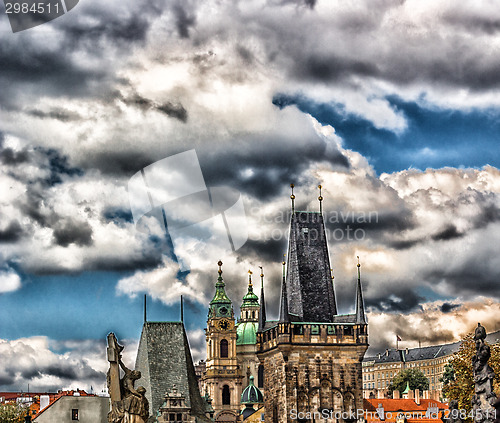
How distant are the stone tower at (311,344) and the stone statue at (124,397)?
49492mm

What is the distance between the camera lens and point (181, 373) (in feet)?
261

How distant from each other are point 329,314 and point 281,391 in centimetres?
757

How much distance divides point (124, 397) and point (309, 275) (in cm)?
5370

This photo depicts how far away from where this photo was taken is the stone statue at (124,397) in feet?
84.5

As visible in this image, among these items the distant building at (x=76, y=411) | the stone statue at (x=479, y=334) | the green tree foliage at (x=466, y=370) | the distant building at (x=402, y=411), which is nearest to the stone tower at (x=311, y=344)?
the green tree foliage at (x=466, y=370)

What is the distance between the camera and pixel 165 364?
7919cm

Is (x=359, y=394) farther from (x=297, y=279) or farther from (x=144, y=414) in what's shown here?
(x=144, y=414)

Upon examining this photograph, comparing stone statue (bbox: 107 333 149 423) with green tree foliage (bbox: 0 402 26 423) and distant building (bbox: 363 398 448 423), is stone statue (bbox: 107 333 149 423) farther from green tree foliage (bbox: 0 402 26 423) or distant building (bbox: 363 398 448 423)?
distant building (bbox: 363 398 448 423)

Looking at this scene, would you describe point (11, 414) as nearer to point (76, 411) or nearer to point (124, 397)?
point (76, 411)

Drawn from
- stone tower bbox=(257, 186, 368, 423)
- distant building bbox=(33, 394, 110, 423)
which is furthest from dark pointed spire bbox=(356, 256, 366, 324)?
distant building bbox=(33, 394, 110, 423)

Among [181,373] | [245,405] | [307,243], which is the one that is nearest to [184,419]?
[181,373]

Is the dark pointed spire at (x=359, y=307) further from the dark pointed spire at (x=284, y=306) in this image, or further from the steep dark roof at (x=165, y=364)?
the steep dark roof at (x=165, y=364)

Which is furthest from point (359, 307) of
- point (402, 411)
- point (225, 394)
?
point (225, 394)

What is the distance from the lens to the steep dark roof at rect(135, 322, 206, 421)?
78.2 metres
